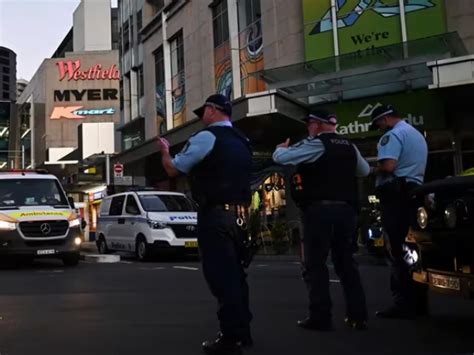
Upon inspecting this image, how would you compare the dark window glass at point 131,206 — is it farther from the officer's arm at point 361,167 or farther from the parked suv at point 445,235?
the parked suv at point 445,235

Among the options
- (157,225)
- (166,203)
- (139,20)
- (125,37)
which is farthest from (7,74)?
(157,225)

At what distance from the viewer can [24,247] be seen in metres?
12.9

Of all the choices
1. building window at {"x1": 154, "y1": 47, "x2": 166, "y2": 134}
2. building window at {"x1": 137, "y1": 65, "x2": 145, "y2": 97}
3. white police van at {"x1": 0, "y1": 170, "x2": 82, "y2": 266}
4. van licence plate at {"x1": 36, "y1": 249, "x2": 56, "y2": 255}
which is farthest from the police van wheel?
building window at {"x1": 137, "y1": 65, "x2": 145, "y2": 97}

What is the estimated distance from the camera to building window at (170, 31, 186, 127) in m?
30.4

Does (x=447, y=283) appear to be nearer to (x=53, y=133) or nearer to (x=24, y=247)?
(x=24, y=247)

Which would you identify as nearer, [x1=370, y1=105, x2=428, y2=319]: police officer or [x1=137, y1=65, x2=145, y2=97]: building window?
[x1=370, y1=105, x2=428, y2=319]: police officer

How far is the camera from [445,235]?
15.4ft

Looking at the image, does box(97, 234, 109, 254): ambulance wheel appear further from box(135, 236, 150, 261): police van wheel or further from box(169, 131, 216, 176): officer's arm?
box(169, 131, 216, 176): officer's arm

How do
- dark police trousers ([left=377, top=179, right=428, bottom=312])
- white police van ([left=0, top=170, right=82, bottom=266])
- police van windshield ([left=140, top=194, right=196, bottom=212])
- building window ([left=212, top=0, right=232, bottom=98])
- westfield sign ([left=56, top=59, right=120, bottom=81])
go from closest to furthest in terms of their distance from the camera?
dark police trousers ([left=377, top=179, right=428, bottom=312])
white police van ([left=0, top=170, right=82, bottom=266])
police van windshield ([left=140, top=194, right=196, bottom=212])
building window ([left=212, top=0, right=232, bottom=98])
westfield sign ([left=56, top=59, right=120, bottom=81])

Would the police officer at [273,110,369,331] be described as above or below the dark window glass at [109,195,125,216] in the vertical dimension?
below

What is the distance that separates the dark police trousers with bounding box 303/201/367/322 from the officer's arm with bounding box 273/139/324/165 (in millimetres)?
375

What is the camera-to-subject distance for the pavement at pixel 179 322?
186 inches

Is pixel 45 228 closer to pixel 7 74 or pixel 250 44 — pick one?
pixel 250 44

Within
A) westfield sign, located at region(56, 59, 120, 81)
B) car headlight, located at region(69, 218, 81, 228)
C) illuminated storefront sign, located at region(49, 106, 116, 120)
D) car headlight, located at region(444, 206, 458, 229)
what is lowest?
car headlight, located at region(444, 206, 458, 229)
